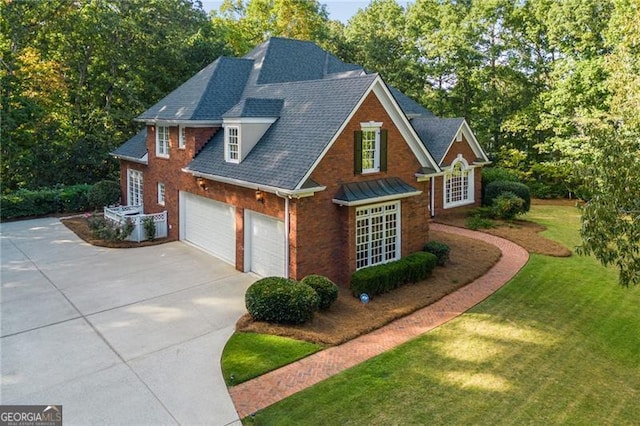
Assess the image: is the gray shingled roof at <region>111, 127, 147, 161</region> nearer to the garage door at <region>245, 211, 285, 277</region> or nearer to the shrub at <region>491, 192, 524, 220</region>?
the garage door at <region>245, 211, 285, 277</region>

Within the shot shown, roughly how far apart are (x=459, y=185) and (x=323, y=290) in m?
18.0

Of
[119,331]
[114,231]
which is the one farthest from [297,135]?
[114,231]

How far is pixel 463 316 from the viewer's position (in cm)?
1342

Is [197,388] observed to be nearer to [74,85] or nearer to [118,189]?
[118,189]

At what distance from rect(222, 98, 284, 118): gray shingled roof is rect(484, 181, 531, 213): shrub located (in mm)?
16125

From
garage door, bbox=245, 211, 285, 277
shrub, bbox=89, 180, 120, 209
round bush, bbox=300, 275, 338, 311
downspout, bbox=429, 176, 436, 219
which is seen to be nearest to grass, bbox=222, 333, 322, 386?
round bush, bbox=300, 275, 338, 311

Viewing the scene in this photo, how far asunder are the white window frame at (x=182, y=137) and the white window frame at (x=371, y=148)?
30.0ft

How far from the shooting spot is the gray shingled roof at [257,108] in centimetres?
1732

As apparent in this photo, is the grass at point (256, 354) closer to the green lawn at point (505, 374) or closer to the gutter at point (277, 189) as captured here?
the green lawn at point (505, 374)

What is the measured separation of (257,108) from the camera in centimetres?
1773

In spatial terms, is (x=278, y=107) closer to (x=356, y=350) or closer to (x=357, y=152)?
(x=357, y=152)

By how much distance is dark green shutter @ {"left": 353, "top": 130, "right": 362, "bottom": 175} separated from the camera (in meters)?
15.5

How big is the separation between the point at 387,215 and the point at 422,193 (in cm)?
213

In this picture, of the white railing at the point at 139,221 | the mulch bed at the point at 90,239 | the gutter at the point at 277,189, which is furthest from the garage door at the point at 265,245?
the white railing at the point at 139,221
